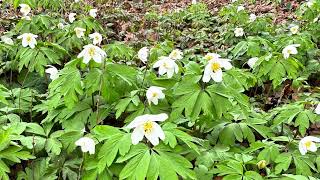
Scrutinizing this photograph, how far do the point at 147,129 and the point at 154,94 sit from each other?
0.53 meters

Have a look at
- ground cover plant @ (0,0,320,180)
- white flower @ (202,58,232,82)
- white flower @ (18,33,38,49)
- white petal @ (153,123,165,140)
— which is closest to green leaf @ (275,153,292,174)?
ground cover plant @ (0,0,320,180)

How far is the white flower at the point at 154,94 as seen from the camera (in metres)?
2.44

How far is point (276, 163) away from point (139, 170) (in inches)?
38.6

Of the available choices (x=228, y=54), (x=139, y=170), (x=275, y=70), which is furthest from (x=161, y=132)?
(x=228, y=54)

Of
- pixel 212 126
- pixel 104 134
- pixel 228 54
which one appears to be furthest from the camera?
pixel 228 54

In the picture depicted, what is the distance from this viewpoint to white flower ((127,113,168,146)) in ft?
6.32

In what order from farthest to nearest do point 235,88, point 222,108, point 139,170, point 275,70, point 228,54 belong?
point 228,54 → point 275,70 → point 235,88 → point 222,108 → point 139,170

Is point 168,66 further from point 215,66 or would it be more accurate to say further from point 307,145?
point 307,145

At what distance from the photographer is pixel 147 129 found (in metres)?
1.95

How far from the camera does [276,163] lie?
241 cm

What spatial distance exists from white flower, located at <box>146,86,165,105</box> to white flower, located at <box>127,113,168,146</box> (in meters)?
0.50

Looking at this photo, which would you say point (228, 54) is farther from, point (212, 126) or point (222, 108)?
point (222, 108)

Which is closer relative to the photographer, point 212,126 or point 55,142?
Answer: point 55,142

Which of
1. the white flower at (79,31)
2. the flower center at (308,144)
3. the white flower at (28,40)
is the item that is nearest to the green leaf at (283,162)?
the flower center at (308,144)
